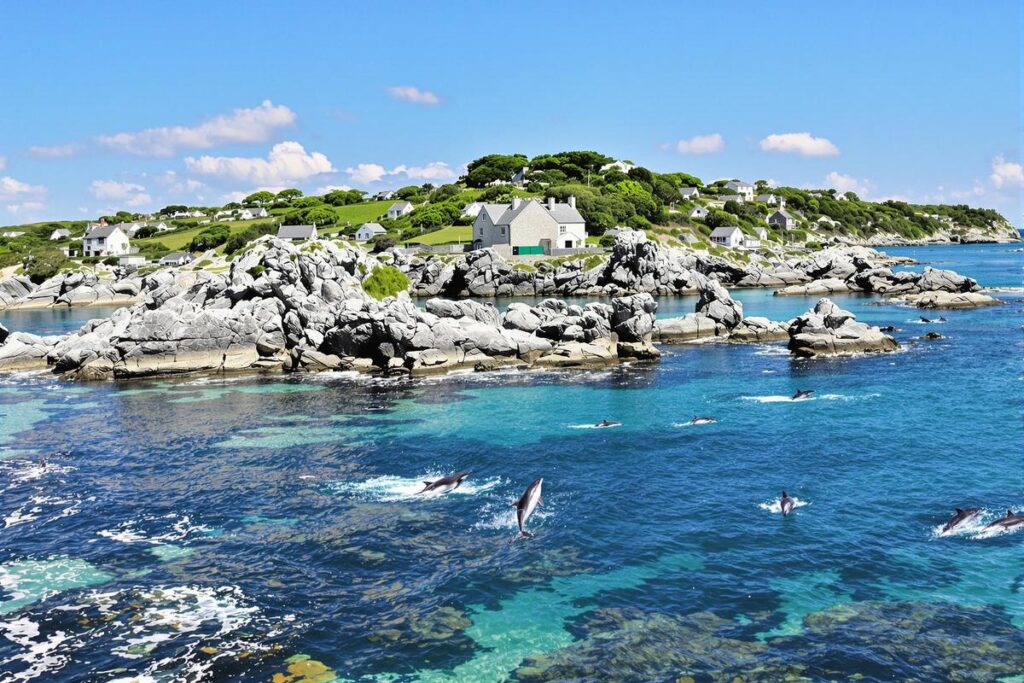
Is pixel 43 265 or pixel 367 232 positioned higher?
pixel 367 232

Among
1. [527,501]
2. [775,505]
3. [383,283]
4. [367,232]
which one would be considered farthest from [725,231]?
[527,501]

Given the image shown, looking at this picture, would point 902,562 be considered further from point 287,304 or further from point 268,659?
point 287,304

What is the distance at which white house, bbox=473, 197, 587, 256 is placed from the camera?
164 meters

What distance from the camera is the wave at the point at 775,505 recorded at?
106 ft

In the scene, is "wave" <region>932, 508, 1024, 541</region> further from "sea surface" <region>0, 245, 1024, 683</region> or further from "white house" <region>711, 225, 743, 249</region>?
"white house" <region>711, 225, 743, 249</region>

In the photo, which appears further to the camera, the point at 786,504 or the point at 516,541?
the point at 786,504

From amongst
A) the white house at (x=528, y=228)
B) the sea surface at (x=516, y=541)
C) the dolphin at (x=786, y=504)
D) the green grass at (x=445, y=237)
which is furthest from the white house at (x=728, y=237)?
the dolphin at (x=786, y=504)

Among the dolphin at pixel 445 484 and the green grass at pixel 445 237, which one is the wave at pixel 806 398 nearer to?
the dolphin at pixel 445 484

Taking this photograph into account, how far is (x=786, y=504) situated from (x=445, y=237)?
158 metres

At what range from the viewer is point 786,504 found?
32031 millimetres

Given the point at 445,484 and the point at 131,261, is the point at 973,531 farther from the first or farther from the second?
the point at 131,261

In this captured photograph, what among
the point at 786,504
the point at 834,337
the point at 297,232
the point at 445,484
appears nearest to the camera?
the point at 786,504

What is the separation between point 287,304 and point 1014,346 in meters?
67.9

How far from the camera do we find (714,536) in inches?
1171
